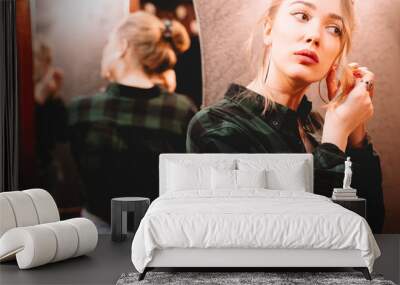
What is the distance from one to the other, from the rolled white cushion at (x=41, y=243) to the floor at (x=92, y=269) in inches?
3.6

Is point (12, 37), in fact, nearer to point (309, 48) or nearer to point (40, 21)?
point (40, 21)

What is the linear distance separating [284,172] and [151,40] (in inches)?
86.2

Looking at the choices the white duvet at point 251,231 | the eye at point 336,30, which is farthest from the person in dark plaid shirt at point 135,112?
the white duvet at point 251,231

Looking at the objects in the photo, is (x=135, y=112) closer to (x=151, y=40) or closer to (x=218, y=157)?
(x=151, y=40)

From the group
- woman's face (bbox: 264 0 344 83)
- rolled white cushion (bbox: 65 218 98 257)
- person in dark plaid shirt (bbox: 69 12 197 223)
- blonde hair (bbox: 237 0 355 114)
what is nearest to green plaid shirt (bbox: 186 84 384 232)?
blonde hair (bbox: 237 0 355 114)

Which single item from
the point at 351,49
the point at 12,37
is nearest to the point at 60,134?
the point at 12,37

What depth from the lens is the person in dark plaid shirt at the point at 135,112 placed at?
744cm

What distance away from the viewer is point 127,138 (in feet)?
24.5

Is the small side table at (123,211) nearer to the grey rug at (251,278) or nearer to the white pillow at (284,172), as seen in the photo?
the white pillow at (284,172)

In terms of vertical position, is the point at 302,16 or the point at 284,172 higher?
the point at 302,16

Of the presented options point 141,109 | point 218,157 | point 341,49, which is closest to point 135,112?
point 141,109

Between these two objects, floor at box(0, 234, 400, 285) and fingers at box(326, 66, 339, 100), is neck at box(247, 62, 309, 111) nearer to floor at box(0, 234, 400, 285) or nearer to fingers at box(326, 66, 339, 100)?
fingers at box(326, 66, 339, 100)

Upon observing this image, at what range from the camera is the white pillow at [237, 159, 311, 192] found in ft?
22.3

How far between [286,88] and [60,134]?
2.70 m
